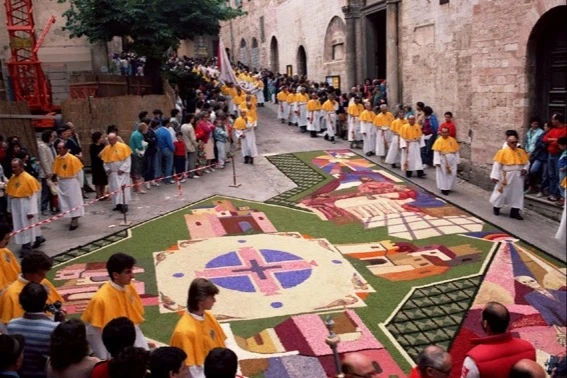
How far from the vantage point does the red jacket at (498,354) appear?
13.3 feet

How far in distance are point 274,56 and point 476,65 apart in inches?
933

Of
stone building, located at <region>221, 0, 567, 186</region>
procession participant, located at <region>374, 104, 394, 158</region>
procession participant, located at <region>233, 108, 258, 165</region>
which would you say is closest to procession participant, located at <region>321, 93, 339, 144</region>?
stone building, located at <region>221, 0, 567, 186</region>

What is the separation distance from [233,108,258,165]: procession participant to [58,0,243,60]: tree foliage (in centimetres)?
441

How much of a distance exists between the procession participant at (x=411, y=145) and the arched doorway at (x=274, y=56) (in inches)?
865

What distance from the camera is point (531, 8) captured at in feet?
39.2

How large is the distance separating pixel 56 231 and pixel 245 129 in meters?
6.81

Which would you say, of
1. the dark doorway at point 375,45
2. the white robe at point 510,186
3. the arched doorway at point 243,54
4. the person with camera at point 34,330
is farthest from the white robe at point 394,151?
the arched doorway at point 243,54

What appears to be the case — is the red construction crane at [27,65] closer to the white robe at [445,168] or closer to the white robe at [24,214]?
the white robe at [24,214]

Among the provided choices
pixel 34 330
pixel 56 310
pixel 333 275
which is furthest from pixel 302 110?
pixel 34 330

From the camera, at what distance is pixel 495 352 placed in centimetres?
412

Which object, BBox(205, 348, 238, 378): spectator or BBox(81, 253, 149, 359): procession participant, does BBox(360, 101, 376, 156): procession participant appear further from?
BBox(205, 348, 238, 378): spectator

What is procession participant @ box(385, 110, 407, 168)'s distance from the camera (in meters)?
15.4

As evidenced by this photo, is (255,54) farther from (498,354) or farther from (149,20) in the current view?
(498,354)

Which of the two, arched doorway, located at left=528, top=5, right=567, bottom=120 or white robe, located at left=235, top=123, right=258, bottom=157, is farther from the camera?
white robe, located at left=235, top=123, right=258, bottom=157
